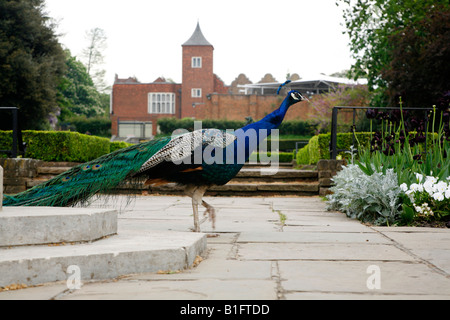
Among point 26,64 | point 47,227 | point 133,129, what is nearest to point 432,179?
point 47,227

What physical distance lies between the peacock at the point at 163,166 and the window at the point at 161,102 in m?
47.3

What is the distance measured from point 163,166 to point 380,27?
1569 centimetres

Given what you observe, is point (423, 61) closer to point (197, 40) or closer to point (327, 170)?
point (327, 170)

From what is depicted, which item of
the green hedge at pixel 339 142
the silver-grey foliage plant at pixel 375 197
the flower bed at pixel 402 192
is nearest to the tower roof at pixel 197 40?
the green hedge at pixel 339 142

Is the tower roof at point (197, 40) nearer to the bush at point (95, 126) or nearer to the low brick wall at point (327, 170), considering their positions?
the bush at point (95, 126)

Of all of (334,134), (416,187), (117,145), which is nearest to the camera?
(416,187)

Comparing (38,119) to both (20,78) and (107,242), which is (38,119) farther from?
(107,242)

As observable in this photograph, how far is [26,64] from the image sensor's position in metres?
19.5

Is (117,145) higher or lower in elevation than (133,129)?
lower

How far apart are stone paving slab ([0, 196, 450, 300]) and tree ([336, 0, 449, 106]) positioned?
40.4 ft

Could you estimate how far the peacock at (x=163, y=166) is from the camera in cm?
413

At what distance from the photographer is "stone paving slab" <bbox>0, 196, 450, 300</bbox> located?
7.77 ft

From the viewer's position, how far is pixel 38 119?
2042cm

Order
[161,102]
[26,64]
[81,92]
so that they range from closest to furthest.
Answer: [26,64] < [161,102] < [81,92]
